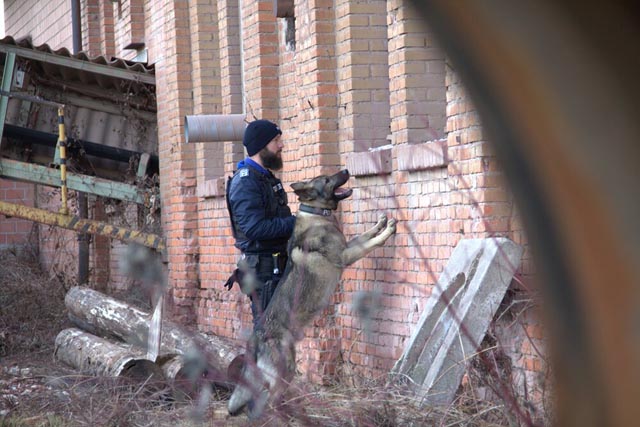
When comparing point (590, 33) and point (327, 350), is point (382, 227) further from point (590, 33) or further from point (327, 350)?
point (590, 33)

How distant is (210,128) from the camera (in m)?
8.82

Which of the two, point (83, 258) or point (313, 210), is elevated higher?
point (313, 210)

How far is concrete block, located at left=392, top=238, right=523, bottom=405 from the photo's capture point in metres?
5.32

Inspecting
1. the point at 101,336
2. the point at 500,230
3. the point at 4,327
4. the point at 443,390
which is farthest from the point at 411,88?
the point at 4,327

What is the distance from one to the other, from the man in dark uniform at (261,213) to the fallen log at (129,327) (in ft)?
2.97

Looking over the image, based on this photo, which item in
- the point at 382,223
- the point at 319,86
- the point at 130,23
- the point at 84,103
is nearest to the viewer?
the point at 382,223

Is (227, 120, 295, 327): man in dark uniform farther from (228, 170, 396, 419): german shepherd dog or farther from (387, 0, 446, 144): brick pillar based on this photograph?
(387, 0, 446, 144): brick pillar

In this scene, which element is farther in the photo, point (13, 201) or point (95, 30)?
point (13, 201)

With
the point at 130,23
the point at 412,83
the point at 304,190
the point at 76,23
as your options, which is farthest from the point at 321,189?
the point at 76,23

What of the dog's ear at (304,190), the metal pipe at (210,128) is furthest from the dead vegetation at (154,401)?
the metal pipe at (210,128)

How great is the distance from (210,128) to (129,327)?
1.96 meters

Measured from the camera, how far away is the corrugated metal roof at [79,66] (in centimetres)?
1168

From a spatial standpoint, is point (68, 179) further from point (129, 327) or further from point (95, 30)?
point (95, 30)

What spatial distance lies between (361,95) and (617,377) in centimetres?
698
